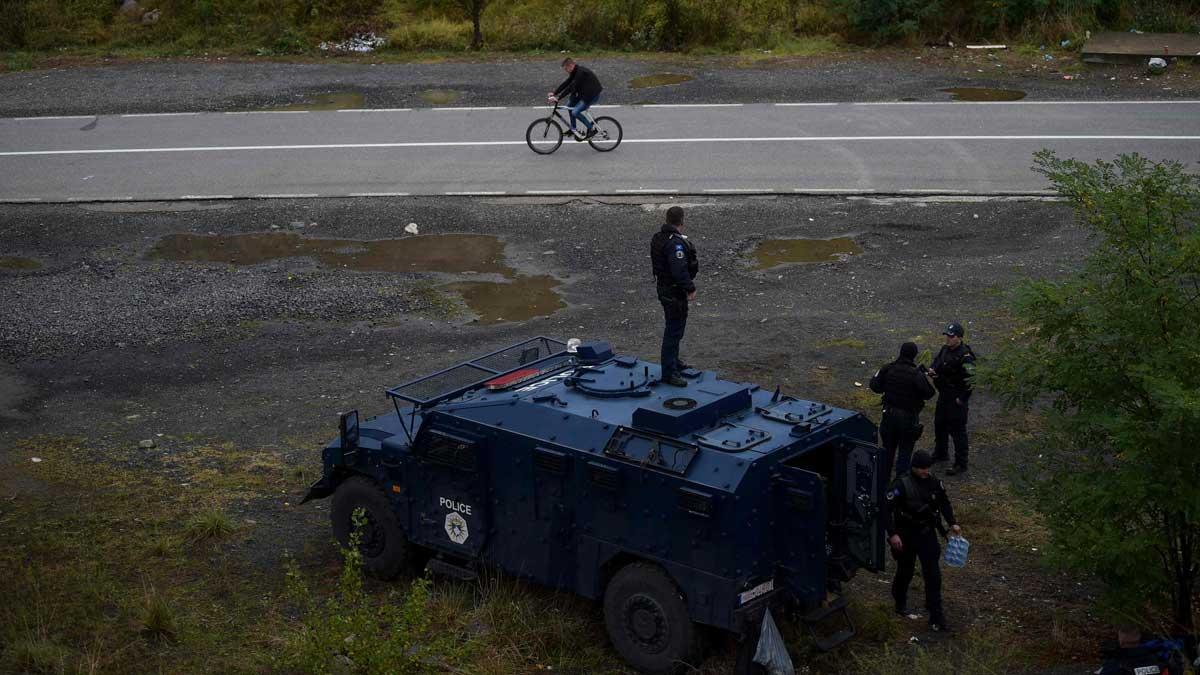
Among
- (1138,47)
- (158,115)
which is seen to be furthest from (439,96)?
(1138,47)

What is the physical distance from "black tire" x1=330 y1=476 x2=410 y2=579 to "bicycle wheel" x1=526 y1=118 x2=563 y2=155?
1182 centimetres

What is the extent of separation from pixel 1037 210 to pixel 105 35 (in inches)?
844

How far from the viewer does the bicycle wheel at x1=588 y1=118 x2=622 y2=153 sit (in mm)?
21969

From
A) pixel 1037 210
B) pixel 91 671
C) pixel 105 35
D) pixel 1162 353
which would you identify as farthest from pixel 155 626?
pixel 105 35

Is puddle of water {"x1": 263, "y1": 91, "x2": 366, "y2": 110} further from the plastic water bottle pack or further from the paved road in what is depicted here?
the plastic water bottle pack

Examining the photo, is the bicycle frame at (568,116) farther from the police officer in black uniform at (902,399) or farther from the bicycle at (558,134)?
the police officer in black uniform at (902,399)

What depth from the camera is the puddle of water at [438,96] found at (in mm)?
24859

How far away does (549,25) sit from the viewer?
28.1m

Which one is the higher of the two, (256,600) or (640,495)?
(640,495)

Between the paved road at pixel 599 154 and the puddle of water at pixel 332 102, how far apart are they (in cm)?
42

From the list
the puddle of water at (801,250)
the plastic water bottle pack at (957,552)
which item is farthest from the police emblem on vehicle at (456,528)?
the puddle of water at (801,250)

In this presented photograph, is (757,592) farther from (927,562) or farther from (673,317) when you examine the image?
(673,317)

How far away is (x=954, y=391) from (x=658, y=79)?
14.8 m

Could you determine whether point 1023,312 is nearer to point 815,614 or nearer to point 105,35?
point 815,614
